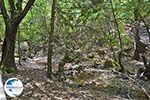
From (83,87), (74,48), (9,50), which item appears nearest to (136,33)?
(74,48)

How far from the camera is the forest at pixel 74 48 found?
1070 centimetres

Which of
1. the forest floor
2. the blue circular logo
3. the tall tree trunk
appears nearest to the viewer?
the blue circular logo

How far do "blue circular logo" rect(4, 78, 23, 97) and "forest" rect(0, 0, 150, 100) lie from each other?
11.7ft

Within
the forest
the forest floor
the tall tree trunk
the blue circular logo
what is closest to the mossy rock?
the forest

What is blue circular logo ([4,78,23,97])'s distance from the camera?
5.19m

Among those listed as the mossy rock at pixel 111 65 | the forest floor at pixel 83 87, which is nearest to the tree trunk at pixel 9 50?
the forest floor at pixel 83 87

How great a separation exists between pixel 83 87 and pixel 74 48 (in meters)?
2.69

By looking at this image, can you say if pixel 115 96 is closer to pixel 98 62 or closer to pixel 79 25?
pixel 79 25

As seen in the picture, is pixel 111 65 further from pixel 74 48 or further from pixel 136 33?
pixel 74 48

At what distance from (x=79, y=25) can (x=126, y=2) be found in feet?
6.51

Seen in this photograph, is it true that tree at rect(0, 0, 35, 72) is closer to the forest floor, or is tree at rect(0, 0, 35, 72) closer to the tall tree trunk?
the forest floor

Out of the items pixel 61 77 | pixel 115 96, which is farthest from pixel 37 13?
pixel 115 96

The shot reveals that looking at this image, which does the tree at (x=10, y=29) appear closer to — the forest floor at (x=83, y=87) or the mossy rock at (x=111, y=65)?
the forest floor at (x=83, y=87)

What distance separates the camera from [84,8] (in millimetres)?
13992
